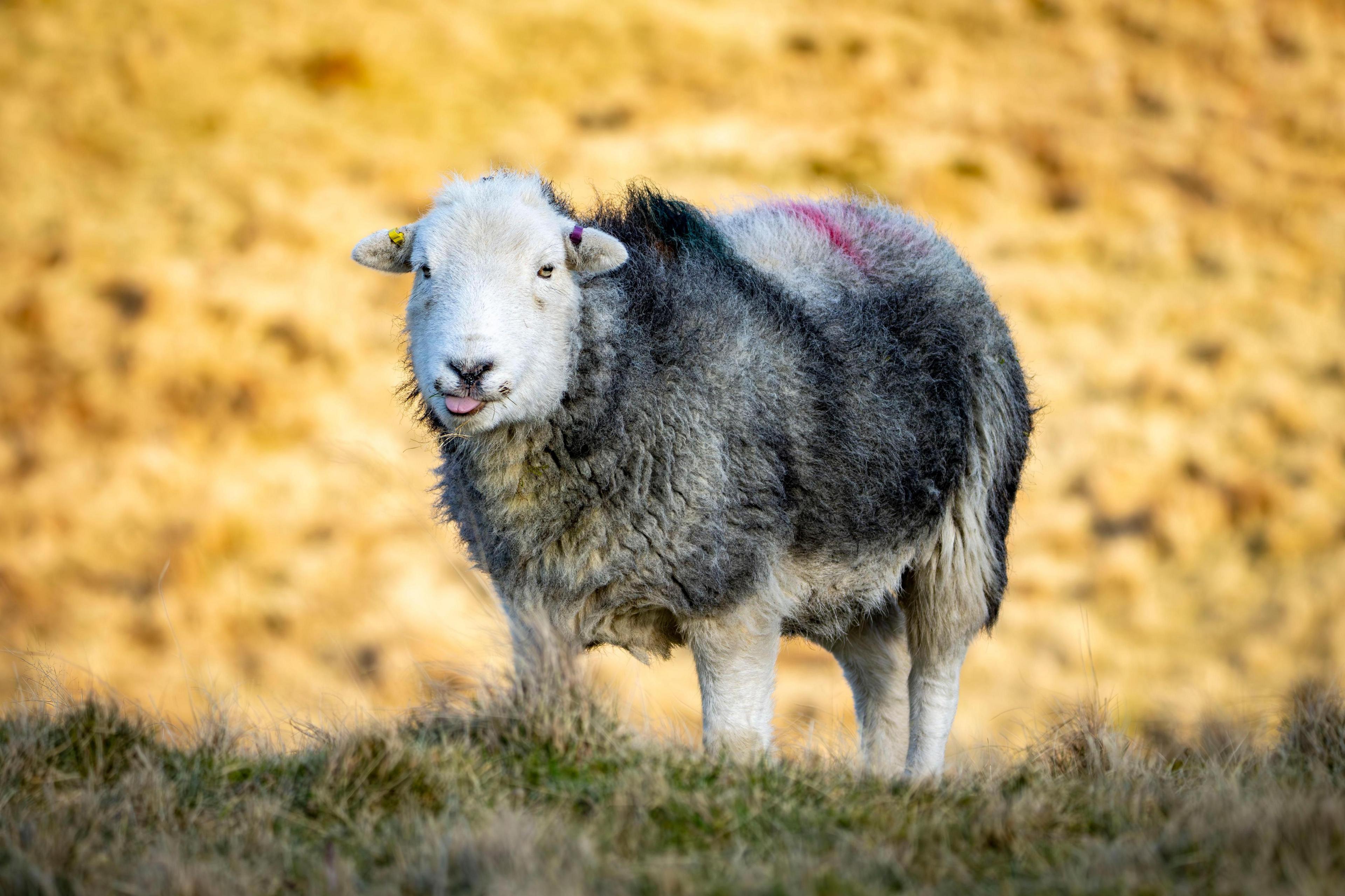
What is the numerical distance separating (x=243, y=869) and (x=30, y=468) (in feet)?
48.0

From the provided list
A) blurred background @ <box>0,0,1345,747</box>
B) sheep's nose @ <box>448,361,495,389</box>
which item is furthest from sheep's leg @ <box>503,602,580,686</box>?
blurred background @ <box>0,0,1345,747</box>

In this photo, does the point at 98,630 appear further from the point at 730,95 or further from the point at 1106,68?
the point at 1106,68

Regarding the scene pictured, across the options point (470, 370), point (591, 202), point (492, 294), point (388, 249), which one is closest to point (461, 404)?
point (470, 370)

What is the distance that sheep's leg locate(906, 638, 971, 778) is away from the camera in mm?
5836

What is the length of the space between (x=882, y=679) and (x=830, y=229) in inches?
90.5

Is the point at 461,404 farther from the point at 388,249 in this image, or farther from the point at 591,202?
the point at 591,202

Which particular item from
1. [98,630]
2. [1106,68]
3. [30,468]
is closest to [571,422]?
[98,630]

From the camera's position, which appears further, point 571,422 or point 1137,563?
point 1137,563

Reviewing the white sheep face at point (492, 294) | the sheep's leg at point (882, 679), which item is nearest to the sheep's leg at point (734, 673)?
the white sheep face at point (492, 294)

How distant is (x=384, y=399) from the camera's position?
1625cm

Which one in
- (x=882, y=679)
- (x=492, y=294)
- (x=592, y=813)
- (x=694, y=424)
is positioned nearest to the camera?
(x=592, y=813)

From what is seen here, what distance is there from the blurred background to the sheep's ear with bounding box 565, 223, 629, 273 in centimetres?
920

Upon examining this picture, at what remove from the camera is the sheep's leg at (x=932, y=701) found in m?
5.84

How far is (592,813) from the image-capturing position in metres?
3.79
